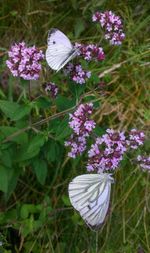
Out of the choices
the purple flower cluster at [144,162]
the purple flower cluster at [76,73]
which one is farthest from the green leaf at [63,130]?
the purple flower cluster at [144,162]

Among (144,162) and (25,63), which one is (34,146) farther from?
(144,162)

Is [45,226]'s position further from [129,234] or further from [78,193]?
[78,193]

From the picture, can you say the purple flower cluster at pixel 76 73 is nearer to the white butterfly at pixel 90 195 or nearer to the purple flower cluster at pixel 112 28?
the purple flower cluster at pixel 112 28

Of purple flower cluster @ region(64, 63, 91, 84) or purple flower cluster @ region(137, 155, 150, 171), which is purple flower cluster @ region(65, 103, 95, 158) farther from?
purple flower cluster @ region(137, 155, 150, 171)

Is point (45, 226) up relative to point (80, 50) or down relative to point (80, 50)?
down

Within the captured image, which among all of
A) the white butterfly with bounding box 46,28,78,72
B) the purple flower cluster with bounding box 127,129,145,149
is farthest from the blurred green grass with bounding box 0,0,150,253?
the white butterfly with bounding box 46,28,78,72

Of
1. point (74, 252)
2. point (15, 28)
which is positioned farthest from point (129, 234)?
point (15, 28)
